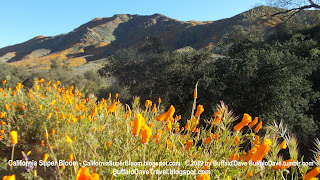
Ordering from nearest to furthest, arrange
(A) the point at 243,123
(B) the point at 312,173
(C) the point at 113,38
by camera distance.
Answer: (B) the point at 312,173 → (A) the point at 243,123 → (C) the point at 113,38

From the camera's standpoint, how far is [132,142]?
46.4 inches

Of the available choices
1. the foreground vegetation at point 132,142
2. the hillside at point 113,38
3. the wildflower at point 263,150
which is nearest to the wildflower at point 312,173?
the foreground vegetation at point 132,142

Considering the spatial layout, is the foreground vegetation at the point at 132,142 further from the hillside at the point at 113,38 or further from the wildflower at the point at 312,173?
the hillside at the point at 113,38

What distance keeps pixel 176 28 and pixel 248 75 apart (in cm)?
7423

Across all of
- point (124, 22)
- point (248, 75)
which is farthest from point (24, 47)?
point (248, 75)

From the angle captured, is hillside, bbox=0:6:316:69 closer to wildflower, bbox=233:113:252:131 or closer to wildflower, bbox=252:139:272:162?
wildflower, bbox=233:113:252:131

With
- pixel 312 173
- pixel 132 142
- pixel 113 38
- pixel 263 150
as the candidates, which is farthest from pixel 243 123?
pixel 113 38

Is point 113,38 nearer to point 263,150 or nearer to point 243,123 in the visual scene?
point 243,123

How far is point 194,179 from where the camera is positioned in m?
1.13

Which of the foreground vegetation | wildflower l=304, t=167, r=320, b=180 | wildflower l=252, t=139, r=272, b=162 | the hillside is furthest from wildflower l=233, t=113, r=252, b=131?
the hillside

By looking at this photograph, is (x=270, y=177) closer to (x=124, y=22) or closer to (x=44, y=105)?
(x=44, y=105)

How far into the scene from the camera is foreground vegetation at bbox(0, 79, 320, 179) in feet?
3.39

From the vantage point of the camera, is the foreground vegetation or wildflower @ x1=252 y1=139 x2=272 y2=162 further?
the foreground vegetation

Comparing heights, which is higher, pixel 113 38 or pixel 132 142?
pixel 113 38
